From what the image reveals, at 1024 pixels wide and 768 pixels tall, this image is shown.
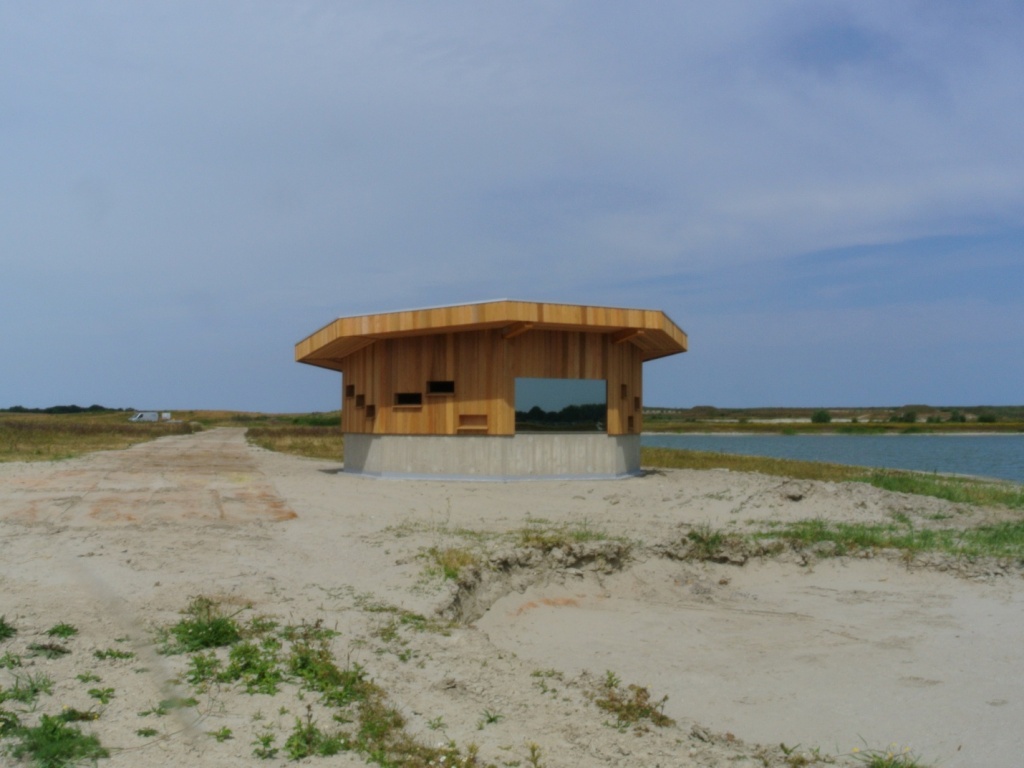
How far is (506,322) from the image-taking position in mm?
16562

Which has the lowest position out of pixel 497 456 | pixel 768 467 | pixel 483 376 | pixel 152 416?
pixel 768 467

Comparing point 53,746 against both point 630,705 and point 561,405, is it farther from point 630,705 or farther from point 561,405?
point 561,405

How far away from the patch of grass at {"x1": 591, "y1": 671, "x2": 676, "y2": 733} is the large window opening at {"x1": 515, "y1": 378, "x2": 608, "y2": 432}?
39.3 ft

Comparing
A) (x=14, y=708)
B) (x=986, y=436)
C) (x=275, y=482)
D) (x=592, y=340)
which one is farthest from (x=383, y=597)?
(x=986, y=436)

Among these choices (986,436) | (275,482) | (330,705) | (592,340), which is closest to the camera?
(330,705)

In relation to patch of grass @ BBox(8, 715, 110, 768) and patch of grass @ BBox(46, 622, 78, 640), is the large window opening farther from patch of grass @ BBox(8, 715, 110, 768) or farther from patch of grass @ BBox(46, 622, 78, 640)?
patch of grass @ BBox(8, 715, 110, 768)

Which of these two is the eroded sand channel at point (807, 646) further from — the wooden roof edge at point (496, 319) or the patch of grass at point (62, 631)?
the wooden roof edge at point (496, 319)

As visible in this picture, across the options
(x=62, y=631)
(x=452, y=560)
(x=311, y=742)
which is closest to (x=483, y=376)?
(x=452, y=560)

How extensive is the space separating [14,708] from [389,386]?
14305mm

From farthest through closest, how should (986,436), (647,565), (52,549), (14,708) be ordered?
(986,436)
(647,565)
(52,549)
(14,708)

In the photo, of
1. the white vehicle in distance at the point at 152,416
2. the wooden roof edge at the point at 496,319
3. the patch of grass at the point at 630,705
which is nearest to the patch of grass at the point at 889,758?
the patch of grass at the point at 630,705

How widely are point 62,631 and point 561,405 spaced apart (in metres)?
13.1

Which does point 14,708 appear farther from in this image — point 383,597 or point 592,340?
point 592,340

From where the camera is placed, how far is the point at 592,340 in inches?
723
